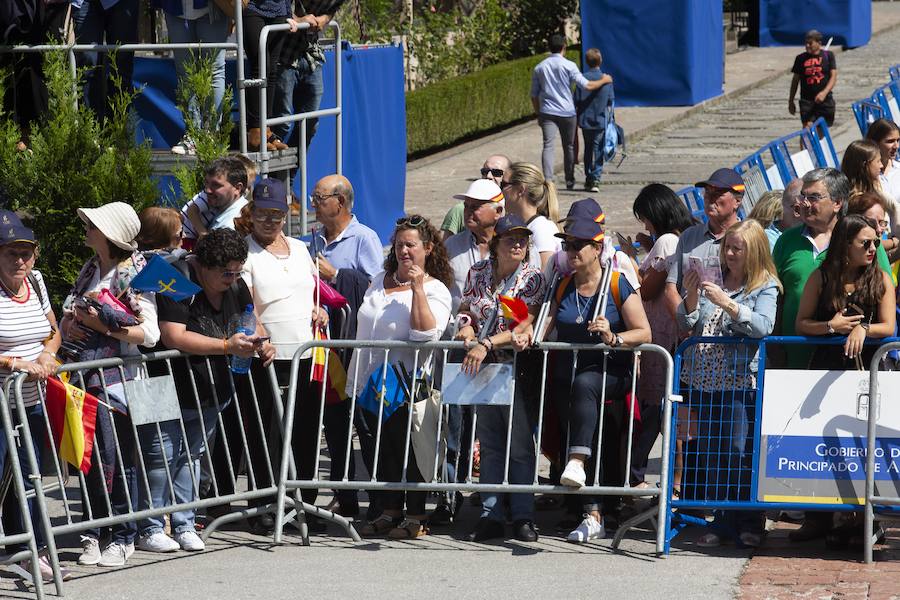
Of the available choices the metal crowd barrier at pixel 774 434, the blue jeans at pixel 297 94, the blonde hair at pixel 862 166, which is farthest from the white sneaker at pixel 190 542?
the blonde hair at pixel 862 166

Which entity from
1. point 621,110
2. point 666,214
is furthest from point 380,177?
point 621,110

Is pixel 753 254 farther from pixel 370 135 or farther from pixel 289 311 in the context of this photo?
pixel 370 135

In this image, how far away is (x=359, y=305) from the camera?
8016 mm

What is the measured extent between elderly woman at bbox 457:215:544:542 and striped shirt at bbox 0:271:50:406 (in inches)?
80.2

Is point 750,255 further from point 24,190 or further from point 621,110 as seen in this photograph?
point 621,110

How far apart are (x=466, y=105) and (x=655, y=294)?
16485 millimetres

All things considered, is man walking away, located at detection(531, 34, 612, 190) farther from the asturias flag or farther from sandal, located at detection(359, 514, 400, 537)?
the asturias flag

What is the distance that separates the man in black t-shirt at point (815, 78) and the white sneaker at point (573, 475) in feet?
42.1

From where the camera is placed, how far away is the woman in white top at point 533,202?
25.5 feet

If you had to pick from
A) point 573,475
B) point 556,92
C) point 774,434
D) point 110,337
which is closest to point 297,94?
point 110,337

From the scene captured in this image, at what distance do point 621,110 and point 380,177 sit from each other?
40.5 feet

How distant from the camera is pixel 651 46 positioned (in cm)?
2644

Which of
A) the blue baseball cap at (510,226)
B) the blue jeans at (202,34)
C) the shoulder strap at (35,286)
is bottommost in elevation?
the shoulder strap at (35,286)

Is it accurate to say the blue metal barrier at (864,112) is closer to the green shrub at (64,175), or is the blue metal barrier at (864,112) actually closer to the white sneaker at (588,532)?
the green shrub at (64,175)
